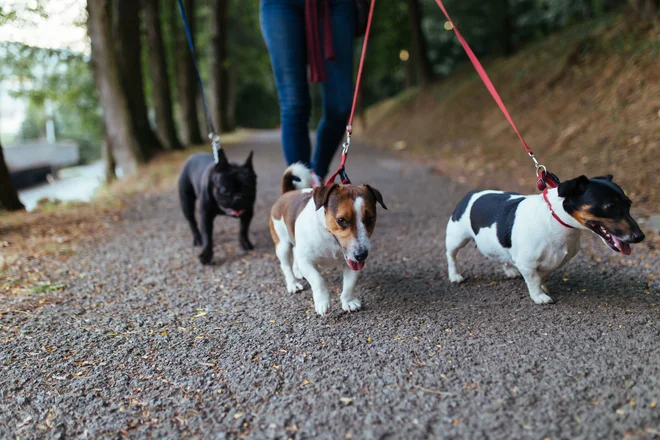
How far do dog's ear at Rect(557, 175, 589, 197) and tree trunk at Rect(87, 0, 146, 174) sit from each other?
10.3 metres

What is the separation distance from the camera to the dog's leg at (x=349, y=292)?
3166 millimetres

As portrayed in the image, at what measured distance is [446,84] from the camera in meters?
20.1

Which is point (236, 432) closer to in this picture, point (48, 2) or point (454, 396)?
point (454, 396)

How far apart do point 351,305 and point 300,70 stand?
2.31 meters

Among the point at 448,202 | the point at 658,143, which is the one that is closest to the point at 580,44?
the point at 658,143

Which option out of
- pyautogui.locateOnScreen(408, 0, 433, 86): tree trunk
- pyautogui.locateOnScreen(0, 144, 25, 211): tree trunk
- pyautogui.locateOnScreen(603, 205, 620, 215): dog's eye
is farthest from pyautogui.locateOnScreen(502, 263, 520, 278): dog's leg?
pyautogui.locateOnScreen(408, 0, 433, 86): tree trunk

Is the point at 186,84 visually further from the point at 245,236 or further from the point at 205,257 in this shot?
the point at 205,257

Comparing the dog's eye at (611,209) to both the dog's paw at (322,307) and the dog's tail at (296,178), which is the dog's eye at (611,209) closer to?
the dog's paw at (322,307)

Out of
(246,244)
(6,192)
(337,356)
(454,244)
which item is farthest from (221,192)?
(6,192)

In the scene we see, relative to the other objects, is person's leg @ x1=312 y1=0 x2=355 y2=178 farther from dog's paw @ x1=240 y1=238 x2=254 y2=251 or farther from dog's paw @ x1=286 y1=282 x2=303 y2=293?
dog's paw @ x1=286 y1=282 x2=303 y2=293

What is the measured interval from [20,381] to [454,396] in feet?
6.81

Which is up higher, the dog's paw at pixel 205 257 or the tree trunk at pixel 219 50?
the tree trunk at pixel 219 50

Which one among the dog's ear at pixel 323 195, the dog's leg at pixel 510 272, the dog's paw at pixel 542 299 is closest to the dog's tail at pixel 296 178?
the dog's ear at pixel 323 195

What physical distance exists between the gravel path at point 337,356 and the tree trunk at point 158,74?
11.1 meters
